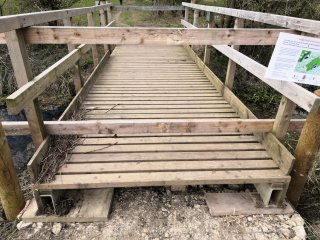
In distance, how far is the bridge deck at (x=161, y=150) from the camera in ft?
8.34

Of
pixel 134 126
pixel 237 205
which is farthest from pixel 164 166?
pixel 237 205

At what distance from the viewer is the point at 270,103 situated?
6.66 metres

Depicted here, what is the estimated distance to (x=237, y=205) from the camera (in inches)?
104

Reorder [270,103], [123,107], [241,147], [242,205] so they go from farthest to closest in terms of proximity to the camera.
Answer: [270,103] → [123,107] → [241,147] → [242,205]

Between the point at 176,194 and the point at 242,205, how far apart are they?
67 centimetres

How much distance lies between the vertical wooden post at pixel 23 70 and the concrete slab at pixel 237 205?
1.80m

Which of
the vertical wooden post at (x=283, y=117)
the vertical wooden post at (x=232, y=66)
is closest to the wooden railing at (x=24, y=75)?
the vertical wooden post at (x=283, y=117)

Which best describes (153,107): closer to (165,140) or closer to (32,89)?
(165,140)

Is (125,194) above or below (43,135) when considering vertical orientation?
below

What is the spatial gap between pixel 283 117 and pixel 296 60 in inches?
27.2

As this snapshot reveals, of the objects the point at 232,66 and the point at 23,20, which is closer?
the point at 23,20

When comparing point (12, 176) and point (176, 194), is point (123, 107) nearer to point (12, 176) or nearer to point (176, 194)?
point (176, 194)

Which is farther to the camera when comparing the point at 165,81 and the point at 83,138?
the point at 165,81

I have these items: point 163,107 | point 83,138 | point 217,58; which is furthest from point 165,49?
point 83,138
